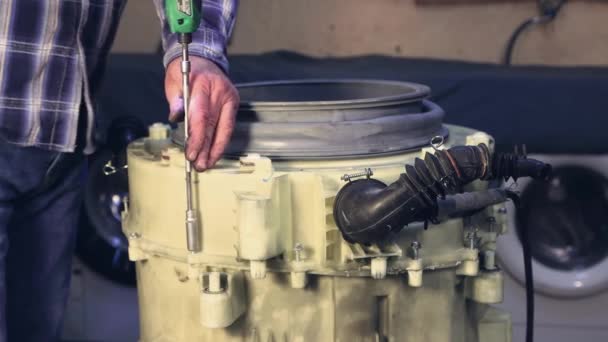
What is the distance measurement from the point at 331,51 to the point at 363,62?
0.65 ft

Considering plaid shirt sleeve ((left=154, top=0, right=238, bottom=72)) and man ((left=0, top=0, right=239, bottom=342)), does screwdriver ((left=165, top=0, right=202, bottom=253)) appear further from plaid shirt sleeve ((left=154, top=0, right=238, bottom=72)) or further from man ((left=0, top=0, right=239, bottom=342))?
plaid shirt sleeve ((left=154, top=0, right=238, bottom=72))

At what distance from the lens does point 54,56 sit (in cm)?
120

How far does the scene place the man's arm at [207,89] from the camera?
102cm

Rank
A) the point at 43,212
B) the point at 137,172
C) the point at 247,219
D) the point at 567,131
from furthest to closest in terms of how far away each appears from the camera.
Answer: the point at 567,131, the point at 43,212, the point at 137,172, the point at 247,219

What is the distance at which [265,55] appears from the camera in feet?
7.32

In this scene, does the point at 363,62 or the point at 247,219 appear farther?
the point at 363,62

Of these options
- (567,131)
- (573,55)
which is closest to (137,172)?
(567,131)

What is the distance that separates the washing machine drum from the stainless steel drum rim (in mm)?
898

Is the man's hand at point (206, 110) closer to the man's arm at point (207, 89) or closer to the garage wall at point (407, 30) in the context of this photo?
the man's arm at point (207, 89)

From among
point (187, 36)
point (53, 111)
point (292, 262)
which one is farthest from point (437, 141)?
point (53, 111)

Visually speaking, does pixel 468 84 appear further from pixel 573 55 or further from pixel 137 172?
pixel 137 172

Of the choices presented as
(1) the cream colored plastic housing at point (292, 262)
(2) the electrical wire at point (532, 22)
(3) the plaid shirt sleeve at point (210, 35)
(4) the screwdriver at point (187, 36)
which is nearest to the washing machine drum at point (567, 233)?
(2) the electrical wire at point (532, 22)

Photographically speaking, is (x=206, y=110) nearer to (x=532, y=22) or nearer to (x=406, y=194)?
(x=406, y=194)

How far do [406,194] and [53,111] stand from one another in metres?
0.60
